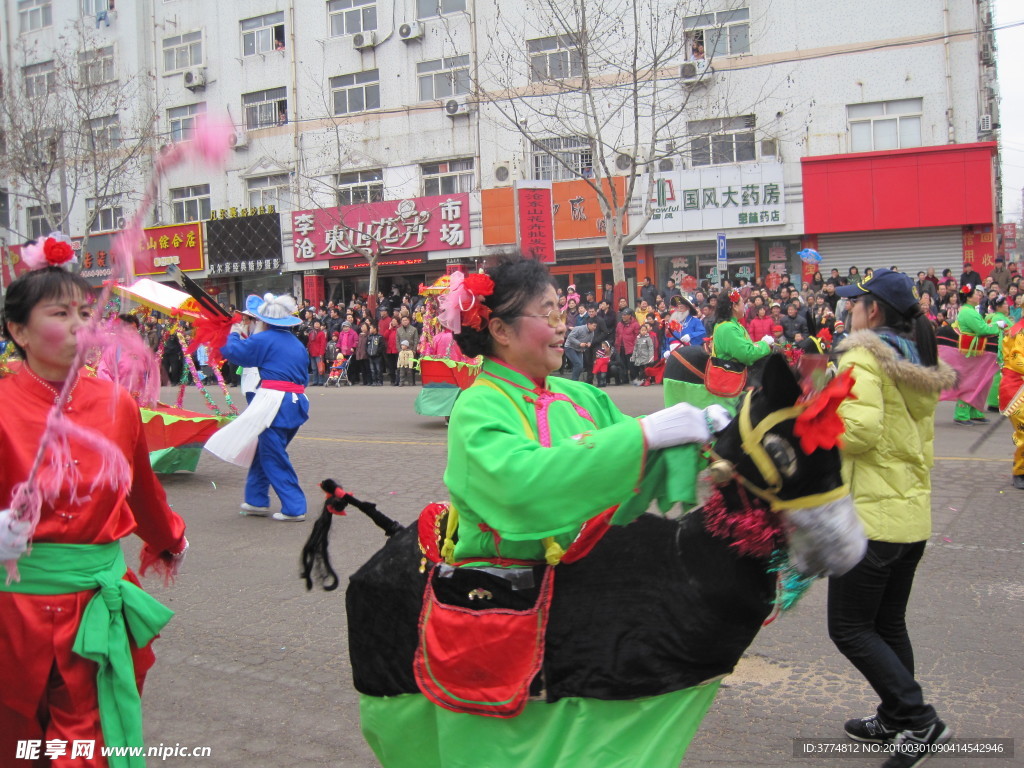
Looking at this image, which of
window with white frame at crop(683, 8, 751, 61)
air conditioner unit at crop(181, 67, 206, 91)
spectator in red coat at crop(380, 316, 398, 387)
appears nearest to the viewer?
spectator in red coat at crop(380, 316, 398, 387)

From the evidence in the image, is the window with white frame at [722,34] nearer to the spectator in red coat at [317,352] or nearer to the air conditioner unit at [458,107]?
the air conditioner unit at [458,107]

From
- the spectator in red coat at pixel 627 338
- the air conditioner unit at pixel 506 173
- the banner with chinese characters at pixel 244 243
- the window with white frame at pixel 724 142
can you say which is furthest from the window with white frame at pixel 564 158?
the banner with chinese characters at pixel 244 243

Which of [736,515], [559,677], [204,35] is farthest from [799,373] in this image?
[204,35]

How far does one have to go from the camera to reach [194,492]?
9109 mm

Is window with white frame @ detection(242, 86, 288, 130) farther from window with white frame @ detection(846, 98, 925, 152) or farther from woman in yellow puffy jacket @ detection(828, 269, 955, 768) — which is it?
woman in yellow puffy jacket @ detection(828, 269, 955, 768)

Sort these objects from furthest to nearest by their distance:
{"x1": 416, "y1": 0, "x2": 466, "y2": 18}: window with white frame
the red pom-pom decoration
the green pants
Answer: {"x1": 416, "y1": 0, "x2": 466, "y2": 18}: window with white frame
the green pants
the red pom-pom decoration

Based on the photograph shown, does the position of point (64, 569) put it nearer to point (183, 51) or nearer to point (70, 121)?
point (70, 121)

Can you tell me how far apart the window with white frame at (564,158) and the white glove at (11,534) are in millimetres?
23262

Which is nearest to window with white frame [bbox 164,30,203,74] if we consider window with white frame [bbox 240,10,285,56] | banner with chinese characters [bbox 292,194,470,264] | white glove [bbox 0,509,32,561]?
window with white frame [bbox 240,10,285,56]

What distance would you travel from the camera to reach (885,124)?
895 inches

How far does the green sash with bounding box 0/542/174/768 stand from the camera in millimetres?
2680

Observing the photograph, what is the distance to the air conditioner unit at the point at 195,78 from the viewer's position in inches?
1173

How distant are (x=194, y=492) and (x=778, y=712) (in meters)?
6.57

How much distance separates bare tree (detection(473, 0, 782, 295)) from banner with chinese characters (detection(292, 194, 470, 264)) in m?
2.83
